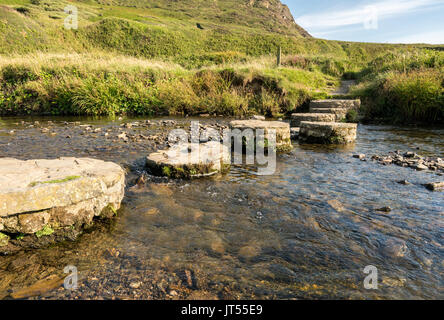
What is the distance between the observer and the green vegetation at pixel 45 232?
2.46m

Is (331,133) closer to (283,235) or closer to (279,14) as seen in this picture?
(283,235)

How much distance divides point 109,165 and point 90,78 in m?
11.0

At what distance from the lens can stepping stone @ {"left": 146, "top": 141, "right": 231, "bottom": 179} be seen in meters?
4.42

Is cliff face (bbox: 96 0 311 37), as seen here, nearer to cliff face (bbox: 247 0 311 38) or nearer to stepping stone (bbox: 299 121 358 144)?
cliff face (bbox: 247 0 311 38)

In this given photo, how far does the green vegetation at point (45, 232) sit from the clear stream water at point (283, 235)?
6.0 inches

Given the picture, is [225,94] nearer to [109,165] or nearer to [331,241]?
[109,165]

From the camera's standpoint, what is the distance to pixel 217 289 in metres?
2.07

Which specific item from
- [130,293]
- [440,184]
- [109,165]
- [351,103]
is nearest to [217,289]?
[130,293]

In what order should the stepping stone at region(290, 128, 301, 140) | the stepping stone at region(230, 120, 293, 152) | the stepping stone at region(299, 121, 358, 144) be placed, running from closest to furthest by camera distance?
1. the stepping stone at region(230, 120, 293, 152)
2. the stepping stone at region(299, 121, 358, 144)
3. the stepping stone at region(290, 128, 301, 140)

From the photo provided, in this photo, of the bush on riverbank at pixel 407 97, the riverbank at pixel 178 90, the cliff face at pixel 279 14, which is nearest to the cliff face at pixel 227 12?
the cliff face at pixel 279 14

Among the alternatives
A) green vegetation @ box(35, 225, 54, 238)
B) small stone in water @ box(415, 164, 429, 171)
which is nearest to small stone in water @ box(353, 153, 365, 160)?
small stone in water @ box(415, 164, 429, 171)

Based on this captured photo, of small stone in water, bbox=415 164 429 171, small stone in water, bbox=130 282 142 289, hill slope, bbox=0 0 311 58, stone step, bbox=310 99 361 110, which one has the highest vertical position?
hill slope, bbox=0 0 311 58

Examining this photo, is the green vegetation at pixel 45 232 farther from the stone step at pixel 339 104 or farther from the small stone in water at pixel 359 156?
the stone step at pixel 339 104

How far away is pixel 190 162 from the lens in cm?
447
